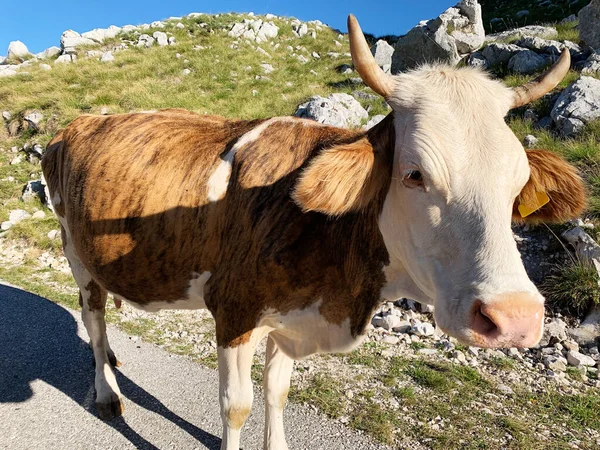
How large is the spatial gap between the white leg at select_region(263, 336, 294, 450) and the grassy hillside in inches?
23.7

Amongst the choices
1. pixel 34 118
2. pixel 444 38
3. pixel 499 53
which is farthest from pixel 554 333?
pixel 34 118

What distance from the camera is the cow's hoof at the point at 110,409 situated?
3.48 meters

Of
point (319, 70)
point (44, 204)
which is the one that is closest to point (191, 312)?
point (44, 204)

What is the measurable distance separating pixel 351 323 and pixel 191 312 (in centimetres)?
350

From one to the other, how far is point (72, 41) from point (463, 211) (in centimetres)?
2111

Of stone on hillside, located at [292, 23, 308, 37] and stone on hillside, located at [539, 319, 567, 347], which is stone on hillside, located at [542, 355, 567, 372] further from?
stone on hillside, located at [292, 23, 308, 37]

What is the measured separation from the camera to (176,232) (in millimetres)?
2787

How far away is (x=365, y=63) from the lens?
1.86 m

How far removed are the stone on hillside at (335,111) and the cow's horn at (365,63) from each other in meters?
6.32

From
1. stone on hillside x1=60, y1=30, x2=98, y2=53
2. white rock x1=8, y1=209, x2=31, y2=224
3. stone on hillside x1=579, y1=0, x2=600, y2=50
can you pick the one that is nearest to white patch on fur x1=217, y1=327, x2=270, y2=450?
white rock x1=8, y1=209, x2=31, y2=224

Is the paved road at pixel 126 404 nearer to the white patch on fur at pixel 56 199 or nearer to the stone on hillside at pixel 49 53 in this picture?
the white patch on fur at pixel 56 199

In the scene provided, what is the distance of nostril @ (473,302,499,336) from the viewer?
1.49 metres

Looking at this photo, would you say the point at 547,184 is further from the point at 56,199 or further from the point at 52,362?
the point at 52,362

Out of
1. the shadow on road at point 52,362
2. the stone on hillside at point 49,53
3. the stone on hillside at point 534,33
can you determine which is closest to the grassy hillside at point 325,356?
the shadow on road at point 52,362
